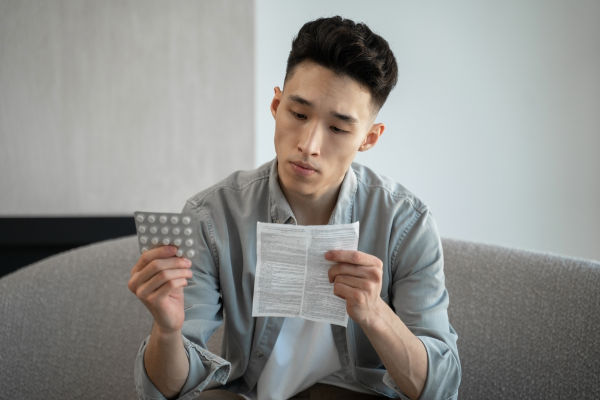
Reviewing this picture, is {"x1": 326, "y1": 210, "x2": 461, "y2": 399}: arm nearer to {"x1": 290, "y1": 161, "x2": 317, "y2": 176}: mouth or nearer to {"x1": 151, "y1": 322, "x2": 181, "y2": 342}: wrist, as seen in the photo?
{"x1": 290, "y1": 161, "x2": 317, "y2": 176}: mouth

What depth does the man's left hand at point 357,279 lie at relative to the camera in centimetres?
119

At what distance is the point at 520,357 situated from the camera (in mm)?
1630

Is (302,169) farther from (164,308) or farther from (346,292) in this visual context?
(164,308)

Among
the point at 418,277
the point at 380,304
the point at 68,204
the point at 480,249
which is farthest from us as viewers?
the point at 68,204

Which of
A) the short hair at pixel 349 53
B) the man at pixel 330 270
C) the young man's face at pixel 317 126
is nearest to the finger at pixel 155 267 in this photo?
the man at pixel 330 270

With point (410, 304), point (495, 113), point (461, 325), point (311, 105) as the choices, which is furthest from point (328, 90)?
point (495, 113)

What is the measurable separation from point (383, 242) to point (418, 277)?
0.11 meters

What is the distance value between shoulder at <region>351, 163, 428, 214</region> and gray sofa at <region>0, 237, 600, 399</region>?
360mm

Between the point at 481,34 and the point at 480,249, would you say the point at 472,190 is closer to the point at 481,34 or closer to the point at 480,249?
the point at 481,34

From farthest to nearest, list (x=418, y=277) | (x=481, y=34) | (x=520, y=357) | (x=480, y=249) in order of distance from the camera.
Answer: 1. (x=481, y=34)
2. (x=480, y=249)
3. (x=520, y=357)
4. (x=418, y=277)

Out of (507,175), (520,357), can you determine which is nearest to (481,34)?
(507,175)

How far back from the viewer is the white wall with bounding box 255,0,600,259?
2.60m

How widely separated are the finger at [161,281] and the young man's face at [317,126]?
34 centimetres

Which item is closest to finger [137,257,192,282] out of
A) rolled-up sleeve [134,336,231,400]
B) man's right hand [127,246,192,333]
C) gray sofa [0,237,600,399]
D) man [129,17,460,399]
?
man's right hand [127,246,192,333]
